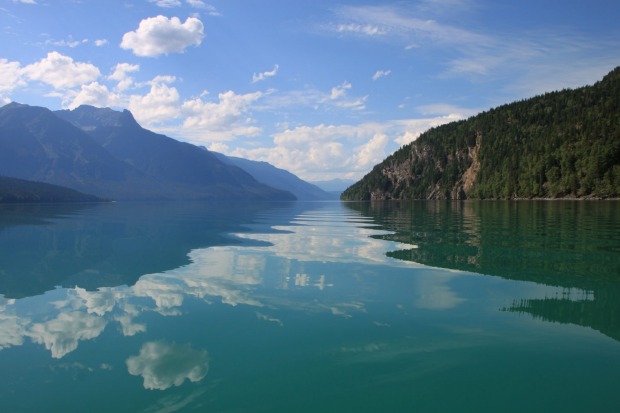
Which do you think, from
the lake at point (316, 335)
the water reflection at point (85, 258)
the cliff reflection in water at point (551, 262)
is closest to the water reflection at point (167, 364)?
the lake at point (316, 335)

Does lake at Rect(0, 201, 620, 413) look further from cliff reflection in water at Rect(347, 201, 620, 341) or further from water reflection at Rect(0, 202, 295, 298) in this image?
water reflection at Rect(0, 202, 295, 298)

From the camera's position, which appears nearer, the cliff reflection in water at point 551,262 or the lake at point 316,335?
the lake at point 316,335

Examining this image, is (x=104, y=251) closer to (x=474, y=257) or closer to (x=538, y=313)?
(x=474, y=257)

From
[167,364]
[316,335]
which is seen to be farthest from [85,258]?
[316,335]

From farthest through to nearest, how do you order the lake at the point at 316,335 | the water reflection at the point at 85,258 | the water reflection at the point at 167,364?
1. the water reflection at the point at 85,258
2. the water reflection at the point at 167,364
3. the lake at the point at 316,335

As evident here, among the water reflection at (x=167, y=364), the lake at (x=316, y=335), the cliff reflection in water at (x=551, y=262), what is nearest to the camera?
the lake at (x=316, y=335)

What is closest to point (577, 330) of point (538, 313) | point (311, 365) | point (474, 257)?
point (538, 313)

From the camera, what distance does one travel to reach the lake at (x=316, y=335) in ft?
26.3

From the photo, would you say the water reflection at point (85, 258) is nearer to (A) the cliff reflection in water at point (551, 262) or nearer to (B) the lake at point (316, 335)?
(B) the lake at point (316, 335)

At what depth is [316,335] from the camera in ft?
37.3

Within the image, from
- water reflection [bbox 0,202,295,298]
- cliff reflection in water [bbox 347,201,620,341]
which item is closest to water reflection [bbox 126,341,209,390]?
water reflection [bbox 0,202,295,298]

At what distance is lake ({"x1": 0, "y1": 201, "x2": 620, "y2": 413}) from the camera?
8.02 meters

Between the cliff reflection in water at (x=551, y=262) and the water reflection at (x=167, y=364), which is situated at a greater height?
the cliff reflection in water at (x=551, y=262)

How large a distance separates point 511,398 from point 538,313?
19.5ft
